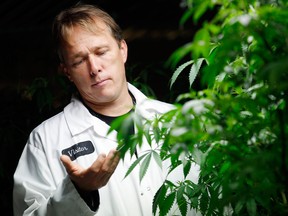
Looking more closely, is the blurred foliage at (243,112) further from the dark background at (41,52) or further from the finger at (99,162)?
the dark background at (41,52)

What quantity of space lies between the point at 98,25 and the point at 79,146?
1.50 ft

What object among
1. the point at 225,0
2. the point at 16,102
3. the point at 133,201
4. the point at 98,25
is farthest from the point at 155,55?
the point at 225,0

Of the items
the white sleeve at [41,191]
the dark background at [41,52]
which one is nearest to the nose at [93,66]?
the white sleeve at [41,191]

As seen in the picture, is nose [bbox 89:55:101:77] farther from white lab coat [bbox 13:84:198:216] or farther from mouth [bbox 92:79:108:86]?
white lab coat [bbox 13:84:198:216]

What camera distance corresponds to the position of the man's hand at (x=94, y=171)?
1.25 metres

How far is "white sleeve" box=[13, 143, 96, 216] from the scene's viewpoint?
4.79ft

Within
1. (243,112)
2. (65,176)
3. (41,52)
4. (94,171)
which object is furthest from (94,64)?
(41,52)

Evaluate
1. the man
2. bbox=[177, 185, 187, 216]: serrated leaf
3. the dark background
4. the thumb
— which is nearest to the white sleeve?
the man

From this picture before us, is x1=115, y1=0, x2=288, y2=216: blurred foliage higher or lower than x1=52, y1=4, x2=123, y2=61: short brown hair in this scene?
higher

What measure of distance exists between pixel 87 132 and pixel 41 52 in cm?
181

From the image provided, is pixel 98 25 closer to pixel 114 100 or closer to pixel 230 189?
pixel 114 100

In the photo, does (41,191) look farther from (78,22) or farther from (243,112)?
(243,112)

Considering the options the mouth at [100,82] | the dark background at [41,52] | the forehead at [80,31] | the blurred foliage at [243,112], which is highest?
the blurred foliage at [243,112]

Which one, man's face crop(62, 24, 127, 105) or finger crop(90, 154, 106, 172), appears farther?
man's face crop(62, 24, 127, 105)
